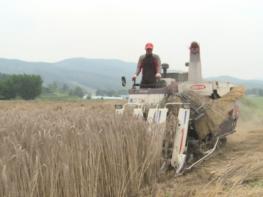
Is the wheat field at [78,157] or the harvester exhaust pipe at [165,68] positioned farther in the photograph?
the harvester exhaust pipe at [165,68]

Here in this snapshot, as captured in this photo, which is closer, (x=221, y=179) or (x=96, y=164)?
(x=96, y=164)

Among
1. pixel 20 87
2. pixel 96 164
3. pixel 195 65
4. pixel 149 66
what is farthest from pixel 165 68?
pixel 20 87

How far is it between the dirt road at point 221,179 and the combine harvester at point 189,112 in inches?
10.9

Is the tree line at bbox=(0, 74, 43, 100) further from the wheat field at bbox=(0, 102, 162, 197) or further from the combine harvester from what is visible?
the wheat field at bbox=(0, 102, 162, 197)

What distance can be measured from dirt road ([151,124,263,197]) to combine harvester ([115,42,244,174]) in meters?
0.28

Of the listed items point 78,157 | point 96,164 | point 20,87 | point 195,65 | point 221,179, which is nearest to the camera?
point 78,157

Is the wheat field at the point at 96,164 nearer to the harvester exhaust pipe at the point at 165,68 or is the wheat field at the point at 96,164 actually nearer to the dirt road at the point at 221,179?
the dirt road at the point at 221,179

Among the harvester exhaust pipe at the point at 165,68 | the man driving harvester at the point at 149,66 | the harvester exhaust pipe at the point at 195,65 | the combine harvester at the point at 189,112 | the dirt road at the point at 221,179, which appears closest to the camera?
the dirt road at the point at 221,179

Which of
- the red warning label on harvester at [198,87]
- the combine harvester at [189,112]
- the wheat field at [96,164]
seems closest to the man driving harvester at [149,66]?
the combine harvester at [189,112]

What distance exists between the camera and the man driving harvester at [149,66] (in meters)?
10.9

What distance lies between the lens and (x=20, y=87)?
67562mm

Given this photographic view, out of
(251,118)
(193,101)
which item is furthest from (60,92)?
(193,101)

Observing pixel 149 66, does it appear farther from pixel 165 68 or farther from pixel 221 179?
pixel 221 179

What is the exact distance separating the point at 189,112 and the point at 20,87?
2399 inches
